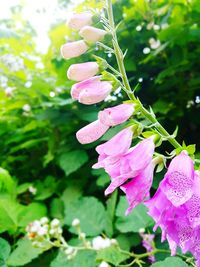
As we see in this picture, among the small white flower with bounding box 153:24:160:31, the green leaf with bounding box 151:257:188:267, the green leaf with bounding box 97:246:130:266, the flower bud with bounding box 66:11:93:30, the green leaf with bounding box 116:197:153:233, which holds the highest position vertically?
the flower bud with bounding box 66:11:93:30

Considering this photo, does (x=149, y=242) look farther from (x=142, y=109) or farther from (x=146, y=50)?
(x=146, y=50)

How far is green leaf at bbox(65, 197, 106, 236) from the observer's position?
3.61 feet

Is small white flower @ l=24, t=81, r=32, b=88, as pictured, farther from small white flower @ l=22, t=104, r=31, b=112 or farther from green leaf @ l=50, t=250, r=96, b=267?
green leaf @ l=50, t=250, r=96, b=267

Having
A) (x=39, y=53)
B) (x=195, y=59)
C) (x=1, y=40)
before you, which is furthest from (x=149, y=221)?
(x=39, y=53)

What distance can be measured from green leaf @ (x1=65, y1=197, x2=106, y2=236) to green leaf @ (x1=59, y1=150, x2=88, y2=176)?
14cm

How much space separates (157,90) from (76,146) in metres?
0.33

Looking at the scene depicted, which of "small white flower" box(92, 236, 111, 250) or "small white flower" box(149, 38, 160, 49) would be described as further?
"small white flower" box(149, 38, 160, 49)

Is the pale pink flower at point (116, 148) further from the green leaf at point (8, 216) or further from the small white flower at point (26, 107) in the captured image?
the small white flower at point (26, 107)

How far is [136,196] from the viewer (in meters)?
0.52

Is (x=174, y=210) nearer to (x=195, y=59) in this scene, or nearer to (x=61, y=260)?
(x=61, y=260)

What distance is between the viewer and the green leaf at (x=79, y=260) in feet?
3.18

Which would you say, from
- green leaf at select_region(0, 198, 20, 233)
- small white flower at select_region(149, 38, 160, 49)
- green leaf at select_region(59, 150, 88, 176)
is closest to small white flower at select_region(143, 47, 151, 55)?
small white flower at select_region(149, 38, 160, 49)

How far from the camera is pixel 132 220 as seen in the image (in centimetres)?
104

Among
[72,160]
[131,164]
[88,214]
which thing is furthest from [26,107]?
[131,164]
